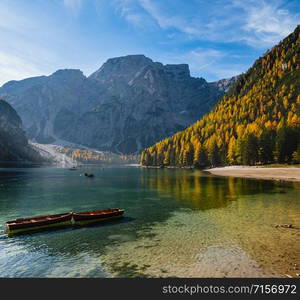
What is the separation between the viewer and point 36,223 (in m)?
30.1

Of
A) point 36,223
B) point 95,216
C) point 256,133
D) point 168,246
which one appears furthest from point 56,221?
point 256,133

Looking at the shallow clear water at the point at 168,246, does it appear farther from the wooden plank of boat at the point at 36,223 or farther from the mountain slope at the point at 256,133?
the mountain slope at the point at 256,133

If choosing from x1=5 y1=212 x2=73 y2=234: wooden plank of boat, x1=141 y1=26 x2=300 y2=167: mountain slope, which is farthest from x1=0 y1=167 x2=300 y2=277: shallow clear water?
x1=141 y1=26 x2=300 y2=167: mountain slope

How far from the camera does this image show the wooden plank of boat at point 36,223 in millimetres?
28969

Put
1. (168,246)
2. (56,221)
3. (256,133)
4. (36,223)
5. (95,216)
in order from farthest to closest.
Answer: (256,133) → (95,216) → (56,221) → (36,223) → (168,246)

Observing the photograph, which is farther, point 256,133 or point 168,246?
point 256,133

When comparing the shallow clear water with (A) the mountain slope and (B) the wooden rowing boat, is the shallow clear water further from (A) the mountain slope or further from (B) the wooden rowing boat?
(A) the mountain slope

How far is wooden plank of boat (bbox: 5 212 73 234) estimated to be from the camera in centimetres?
2897

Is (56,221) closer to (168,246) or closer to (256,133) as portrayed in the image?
(168,246)

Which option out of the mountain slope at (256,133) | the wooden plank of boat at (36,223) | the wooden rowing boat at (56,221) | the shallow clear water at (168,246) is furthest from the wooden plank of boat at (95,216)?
the mountain slope at (256,133)

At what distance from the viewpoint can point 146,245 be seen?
2377 cm

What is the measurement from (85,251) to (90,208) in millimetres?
22198

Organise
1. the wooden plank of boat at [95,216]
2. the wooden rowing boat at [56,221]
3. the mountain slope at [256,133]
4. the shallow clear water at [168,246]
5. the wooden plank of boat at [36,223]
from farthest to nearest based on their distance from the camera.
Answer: the mountain slope at [256,133], the wooden plank of boat at [95,216], the wooden rowing boat at [56,221], the wooden plank of boat at [36,223], the shallow clear water at [168,246]
